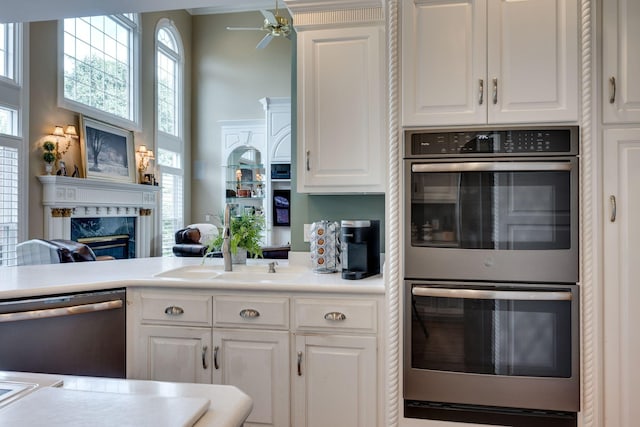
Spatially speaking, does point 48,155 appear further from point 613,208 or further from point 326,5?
point 613,208

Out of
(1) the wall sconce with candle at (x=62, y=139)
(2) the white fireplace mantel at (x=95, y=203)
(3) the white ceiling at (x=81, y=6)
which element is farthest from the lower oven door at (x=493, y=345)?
(1) the wall sconce with candle at (x=62, y=139)

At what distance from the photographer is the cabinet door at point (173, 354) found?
2.17 meters

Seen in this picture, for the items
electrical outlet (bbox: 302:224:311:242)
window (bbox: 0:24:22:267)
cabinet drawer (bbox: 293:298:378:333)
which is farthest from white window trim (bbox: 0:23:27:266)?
cabinet drawer (bbox: 293:298:378:333)

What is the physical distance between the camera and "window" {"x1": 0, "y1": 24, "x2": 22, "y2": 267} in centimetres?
519

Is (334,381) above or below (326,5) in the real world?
below

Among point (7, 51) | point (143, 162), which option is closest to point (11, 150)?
point (7, 51)

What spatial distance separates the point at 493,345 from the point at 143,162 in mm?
7176

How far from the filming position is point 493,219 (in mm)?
1939

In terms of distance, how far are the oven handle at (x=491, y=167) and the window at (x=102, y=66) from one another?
5.95m

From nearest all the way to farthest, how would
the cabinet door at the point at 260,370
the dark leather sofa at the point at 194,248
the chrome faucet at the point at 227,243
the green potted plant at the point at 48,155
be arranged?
the cabinet door at the point at 260,370
the chrome faucet at the point at 227,243
the green potted plant at the point at 48,155
the dark leather sofa at the point at 194,248

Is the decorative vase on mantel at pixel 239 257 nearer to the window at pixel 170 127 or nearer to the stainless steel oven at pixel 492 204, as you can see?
the stainless steel oven at pixel 492 204

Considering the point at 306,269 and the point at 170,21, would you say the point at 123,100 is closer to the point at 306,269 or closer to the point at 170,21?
the point at 170,21

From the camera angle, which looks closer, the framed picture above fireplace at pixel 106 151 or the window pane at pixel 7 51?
the window pane at pixel 7 51

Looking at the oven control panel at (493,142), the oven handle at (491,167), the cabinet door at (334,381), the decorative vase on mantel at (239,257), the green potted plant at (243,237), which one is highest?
the oven control panel at (493,142)
